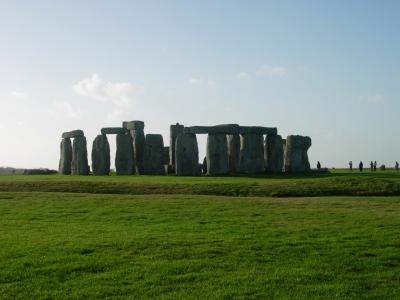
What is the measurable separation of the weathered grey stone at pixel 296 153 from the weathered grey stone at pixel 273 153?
137 centimetres

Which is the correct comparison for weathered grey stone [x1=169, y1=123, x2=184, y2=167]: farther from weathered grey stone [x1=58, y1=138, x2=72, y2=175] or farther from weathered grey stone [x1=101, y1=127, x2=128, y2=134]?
weathered grey stone [x1=58, y1=138, x2=72, y2=175]

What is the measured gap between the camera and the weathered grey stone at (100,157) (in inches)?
1656

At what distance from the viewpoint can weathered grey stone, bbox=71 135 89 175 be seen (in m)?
42.7

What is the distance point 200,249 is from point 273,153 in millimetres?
30432

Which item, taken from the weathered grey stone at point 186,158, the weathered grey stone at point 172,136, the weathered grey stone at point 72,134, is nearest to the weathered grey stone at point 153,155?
the weathered grey stone at point 186,158

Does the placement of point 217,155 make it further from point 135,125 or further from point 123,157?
point 135,125

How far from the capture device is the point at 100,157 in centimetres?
4212

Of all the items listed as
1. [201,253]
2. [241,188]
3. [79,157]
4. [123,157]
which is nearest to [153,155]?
[123,157]

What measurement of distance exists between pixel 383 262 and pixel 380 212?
7573 mm

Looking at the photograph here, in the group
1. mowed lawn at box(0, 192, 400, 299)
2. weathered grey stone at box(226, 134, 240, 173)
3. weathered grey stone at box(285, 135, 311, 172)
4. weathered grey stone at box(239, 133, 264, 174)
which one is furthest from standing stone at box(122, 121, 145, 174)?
mowed lawn at box(0, 192, 400, 299)

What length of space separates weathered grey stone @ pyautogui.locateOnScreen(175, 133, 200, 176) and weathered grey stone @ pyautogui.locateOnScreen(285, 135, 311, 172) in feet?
27.4

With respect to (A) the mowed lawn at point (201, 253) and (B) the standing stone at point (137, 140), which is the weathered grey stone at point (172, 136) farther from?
(A) the mowed lawn at point (201, 253)

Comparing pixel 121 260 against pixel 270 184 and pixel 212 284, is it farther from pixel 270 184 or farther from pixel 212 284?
pixel 270 184

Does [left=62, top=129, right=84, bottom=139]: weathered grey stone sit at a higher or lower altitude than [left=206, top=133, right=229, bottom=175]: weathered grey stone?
higher
